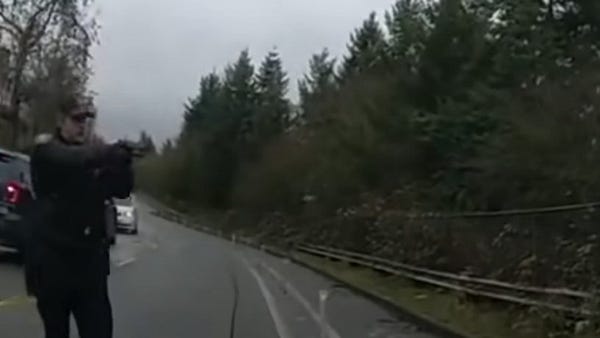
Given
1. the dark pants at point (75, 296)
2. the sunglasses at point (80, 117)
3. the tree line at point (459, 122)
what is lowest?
the dark pants at point (75, 296)

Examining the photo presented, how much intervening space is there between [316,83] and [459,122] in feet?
169

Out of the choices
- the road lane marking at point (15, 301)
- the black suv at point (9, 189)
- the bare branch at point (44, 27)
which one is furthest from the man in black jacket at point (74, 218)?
the bare branch at point (44, 27)

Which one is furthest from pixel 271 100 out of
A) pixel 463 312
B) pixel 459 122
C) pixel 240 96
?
pixel 463 312

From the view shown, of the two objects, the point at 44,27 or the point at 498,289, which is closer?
the point at 498,289

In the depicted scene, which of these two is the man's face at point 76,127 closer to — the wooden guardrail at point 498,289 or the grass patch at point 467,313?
the grass patch at point 467,313

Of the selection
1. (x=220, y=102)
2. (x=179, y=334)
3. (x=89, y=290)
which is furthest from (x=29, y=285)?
(x=220, y=102)

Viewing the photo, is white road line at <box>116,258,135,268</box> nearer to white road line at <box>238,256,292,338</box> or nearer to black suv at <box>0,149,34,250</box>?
white road line at <box>238,256,292,338</box>

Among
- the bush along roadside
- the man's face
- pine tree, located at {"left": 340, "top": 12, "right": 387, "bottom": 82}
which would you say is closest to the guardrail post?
the bush along roadside

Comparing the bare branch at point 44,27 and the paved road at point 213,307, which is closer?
the paved road at point 213,307

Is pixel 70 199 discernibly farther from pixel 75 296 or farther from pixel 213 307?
pixel 213 307

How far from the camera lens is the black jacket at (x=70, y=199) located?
19.7 feet

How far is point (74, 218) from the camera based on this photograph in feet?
20.1

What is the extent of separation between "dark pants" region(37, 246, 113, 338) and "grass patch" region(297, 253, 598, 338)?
6.84 metres

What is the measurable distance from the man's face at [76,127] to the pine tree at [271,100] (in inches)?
3077
